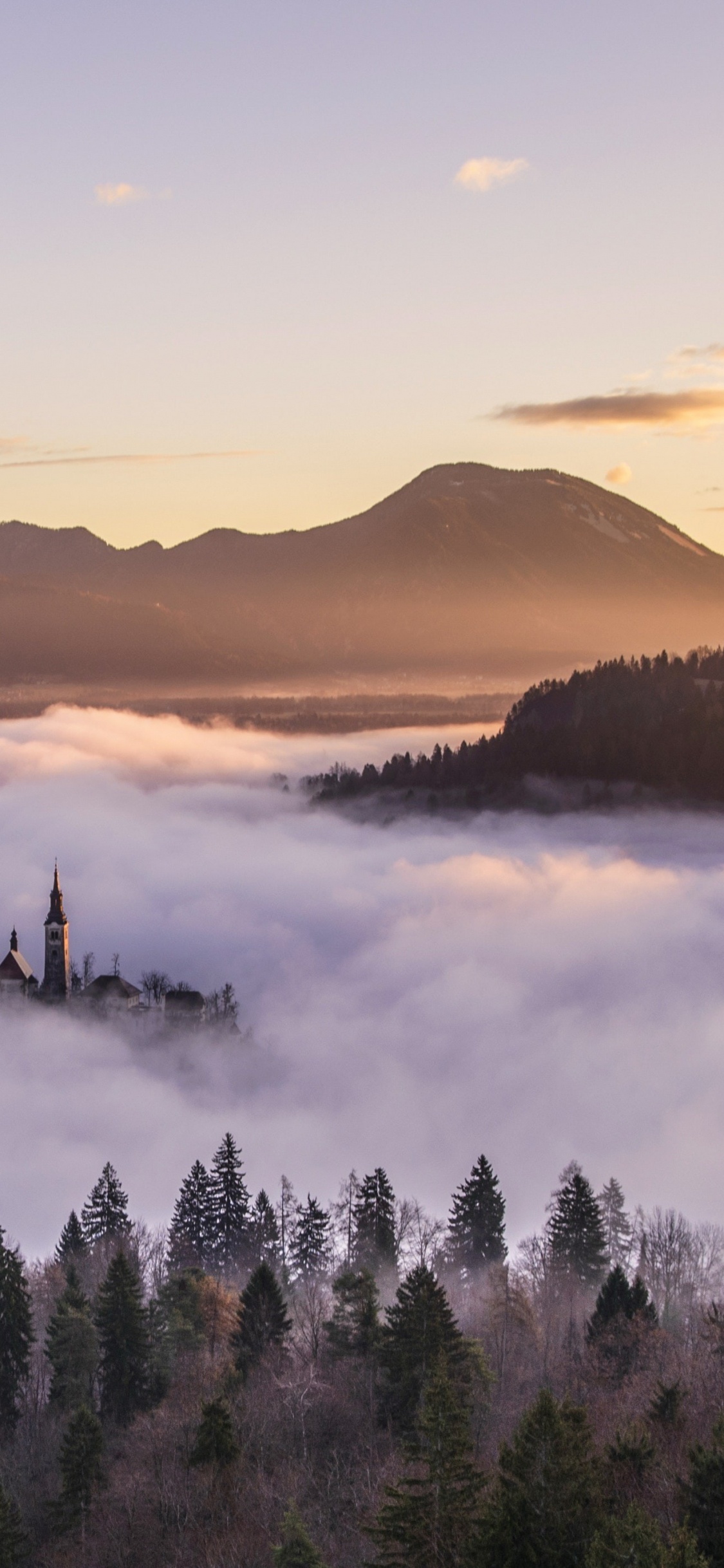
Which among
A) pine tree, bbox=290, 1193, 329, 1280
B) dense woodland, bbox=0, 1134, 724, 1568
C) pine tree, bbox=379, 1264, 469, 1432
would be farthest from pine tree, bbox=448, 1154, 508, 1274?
pine tree, bbox=379, 1264, 469, 1432

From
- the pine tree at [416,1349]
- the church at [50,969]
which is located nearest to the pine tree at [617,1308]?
the pine tree at [416,1349]

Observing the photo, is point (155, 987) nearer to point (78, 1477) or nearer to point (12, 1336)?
point (12, 1336)

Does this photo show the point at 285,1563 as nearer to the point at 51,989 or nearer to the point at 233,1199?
the point at 233,1199

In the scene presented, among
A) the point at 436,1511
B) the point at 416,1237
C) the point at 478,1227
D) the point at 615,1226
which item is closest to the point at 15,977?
the point at 416,1237

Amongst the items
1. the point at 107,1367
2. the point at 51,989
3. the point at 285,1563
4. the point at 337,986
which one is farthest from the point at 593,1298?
the point at 337,986

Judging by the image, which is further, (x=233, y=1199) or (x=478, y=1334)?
(x=233, y=1199)

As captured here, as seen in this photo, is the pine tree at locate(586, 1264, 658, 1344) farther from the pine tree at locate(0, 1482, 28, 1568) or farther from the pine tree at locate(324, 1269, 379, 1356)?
the pine tree at locate(0, 1482, 28, 1568)
